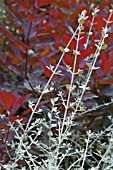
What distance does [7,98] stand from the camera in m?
1.57

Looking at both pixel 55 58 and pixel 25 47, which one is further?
pixel 55 58

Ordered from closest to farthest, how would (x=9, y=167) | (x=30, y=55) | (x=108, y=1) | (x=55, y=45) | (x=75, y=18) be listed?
(x=9, y=167), (x=30, y=55), (x=55, y=45), (x=75, y=18), (x=108, y=1)

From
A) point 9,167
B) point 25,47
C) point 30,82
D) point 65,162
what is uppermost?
point 25,47

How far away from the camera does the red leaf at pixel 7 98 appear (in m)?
1.56

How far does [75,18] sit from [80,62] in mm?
854

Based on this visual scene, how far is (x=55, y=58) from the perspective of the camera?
2.26 meters

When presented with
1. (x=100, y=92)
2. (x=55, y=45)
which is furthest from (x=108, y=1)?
(x=100, y=92)

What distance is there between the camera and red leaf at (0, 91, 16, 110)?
5.13ft

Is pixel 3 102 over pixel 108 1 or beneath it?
beneath

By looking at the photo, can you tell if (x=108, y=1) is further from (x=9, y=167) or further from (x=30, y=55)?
(x=9, y=167)

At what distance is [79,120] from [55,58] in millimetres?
447

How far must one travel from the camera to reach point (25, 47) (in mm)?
2016

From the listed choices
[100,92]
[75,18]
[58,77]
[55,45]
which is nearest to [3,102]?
[58,77]

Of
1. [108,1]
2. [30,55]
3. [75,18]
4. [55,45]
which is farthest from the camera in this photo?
[108,1]
